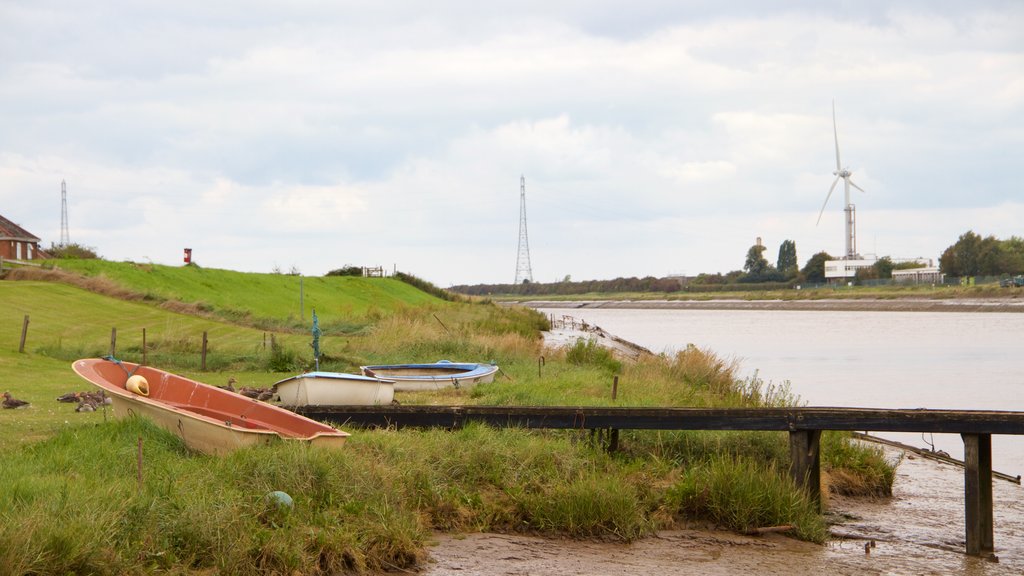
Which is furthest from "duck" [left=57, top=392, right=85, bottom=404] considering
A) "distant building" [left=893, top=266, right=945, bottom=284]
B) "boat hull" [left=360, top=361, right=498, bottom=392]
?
"distant building" [left=893, top=266, right=945, bottom=284]

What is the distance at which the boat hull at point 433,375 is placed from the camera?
68.9 ft

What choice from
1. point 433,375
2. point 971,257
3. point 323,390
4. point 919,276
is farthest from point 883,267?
point 323,390

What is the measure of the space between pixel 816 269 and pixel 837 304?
183 feet

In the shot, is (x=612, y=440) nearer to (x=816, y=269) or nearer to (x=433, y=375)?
(x=433, y=375)

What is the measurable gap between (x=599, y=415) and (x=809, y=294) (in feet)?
426

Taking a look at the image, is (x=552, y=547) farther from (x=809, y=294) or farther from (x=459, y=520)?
(x=809, y=294)

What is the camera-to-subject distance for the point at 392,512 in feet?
34.4

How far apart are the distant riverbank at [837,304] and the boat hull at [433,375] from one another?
274 feet

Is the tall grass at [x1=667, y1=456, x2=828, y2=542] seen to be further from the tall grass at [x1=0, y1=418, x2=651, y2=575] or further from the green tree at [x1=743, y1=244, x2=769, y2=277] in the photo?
the green tree at [x1=743, y1=244, x2=769, y2=277]

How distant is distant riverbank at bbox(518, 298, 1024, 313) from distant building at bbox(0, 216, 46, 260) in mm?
81036

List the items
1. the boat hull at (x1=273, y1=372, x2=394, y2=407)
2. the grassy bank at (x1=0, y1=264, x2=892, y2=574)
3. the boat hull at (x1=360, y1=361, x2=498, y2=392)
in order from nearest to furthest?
the grassy bank at (x1=0, y1=264, x2=892, y2=574)
the boat hull at (x1=273, y1=372, x2=394, y2=407)
the boat hull at (x1=360, y1=361, x2=498, y2=392)

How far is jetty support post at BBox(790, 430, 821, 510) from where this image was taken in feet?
41.5

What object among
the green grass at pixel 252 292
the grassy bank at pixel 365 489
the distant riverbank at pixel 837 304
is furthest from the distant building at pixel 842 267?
the grassy bank at pixel 365 489

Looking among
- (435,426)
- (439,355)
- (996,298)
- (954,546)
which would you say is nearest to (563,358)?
(439,355)
